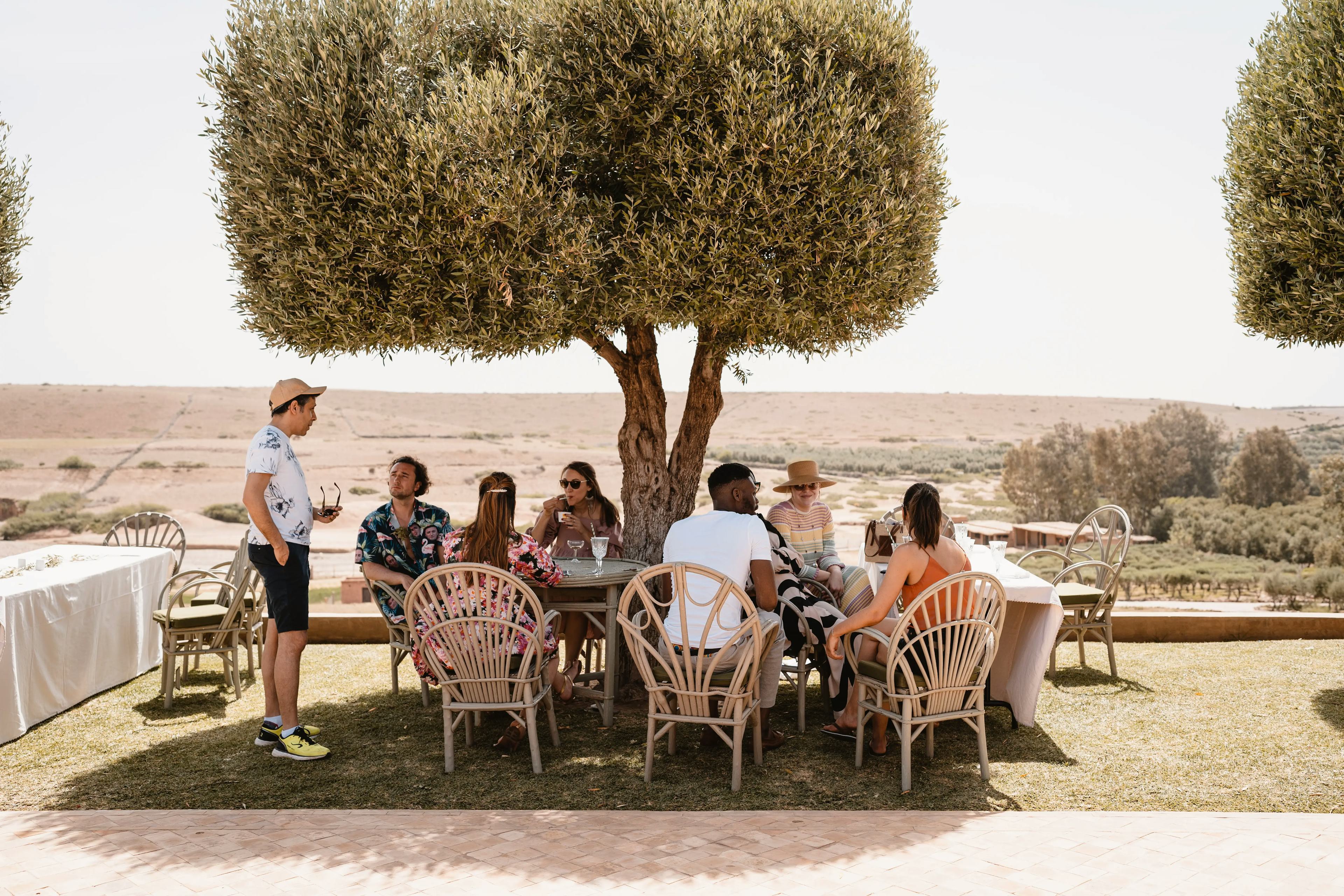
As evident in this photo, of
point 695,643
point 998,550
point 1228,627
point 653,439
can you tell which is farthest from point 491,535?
point 1228,627

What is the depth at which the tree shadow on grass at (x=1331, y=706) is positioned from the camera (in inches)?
210

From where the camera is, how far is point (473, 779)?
457cm

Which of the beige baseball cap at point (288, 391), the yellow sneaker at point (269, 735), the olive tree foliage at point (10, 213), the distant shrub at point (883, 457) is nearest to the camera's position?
the beige baseball cap at point (288, 391)

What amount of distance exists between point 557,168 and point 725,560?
8.17 feet

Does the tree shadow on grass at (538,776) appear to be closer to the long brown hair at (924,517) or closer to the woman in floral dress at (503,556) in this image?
the woman in floral dress at (503,556)

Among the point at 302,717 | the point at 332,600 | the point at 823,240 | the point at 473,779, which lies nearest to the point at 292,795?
the point at 473,779

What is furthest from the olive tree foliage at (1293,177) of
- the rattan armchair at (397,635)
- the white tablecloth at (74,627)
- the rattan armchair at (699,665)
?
the white tablecloth at (74,627)

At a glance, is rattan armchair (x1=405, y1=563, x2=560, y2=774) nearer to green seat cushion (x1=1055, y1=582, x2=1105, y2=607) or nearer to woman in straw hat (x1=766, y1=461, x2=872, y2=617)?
woman in straw hat (x1=766, y1=461, x2=872, y2=617)

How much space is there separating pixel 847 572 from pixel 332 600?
24575mm

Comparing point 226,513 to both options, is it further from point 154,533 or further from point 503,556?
point 503,556

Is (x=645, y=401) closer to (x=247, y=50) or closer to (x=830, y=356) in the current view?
(x=830, y=356)

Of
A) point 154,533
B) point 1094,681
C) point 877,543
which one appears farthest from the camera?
point 154,533

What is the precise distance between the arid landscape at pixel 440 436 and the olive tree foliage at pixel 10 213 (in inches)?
1160

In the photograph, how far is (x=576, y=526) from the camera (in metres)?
6.11
